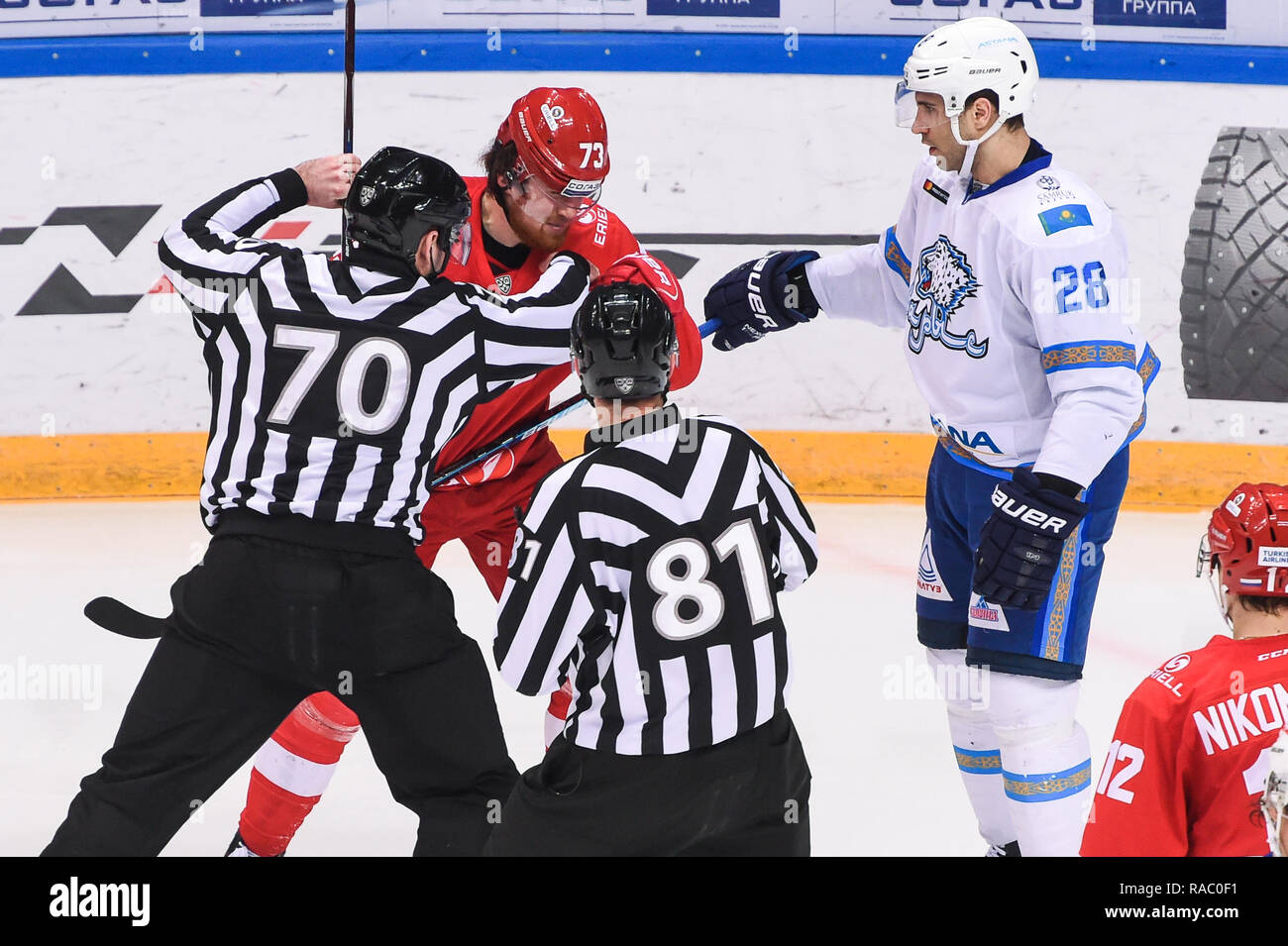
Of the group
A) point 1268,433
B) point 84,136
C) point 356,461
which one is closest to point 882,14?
point 1268,433

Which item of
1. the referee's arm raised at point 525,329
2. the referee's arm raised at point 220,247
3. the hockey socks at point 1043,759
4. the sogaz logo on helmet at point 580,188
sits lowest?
the hockey socks at point 1043,759

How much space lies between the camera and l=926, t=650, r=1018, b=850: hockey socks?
2.88 m

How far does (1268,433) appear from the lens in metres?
6.14

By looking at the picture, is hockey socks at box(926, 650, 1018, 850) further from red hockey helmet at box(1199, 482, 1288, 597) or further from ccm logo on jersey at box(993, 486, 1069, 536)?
red hockey helmet at box(1199, 482, 1288, 597)

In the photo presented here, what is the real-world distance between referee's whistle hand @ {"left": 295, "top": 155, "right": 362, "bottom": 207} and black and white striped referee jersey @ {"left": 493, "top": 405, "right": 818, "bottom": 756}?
0.93 metres

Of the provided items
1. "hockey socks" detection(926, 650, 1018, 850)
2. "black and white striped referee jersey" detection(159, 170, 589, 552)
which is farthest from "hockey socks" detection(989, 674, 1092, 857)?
"black and white striped referee jersey" detection(159, 170, 589, 552)

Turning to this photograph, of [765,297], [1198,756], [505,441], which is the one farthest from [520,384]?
[1198,756]

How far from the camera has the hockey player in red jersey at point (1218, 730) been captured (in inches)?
68.8

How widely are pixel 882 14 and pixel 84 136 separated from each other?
3.41m

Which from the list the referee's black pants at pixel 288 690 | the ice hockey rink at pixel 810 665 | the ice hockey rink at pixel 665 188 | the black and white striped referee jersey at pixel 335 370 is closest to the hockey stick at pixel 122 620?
the referee's black pants at pixel 288 690

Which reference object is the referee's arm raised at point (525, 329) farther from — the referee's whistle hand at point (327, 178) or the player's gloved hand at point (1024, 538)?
the player's gloved hand at point (1024, 538)

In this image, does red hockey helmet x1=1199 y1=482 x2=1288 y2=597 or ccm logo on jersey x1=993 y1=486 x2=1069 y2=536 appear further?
ccm logo on jersey x1=993 y1=486 x2=1069 y2=536

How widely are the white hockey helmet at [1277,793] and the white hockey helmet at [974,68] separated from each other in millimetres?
1443
